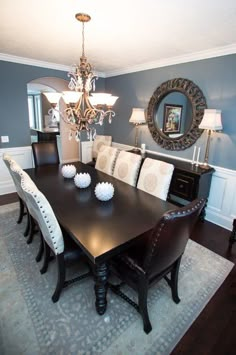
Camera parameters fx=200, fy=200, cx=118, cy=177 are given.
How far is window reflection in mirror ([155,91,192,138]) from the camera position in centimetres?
318

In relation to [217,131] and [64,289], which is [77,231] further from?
[217,131]

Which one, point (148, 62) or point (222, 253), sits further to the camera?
point (148, 62)

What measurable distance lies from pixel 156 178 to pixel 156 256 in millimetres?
1119

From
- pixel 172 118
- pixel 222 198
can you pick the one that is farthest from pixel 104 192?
pixel 172 118

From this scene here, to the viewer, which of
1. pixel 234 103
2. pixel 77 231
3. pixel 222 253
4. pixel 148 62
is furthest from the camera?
pixel 148 62

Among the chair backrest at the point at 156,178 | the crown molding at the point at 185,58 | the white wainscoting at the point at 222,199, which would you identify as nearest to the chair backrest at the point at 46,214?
the chair backrest at the point at 156,178

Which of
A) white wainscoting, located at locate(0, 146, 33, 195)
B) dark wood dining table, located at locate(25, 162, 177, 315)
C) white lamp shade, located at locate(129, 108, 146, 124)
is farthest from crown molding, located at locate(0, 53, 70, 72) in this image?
dark wood dining table, located at locate(25, 162, 177, 315)

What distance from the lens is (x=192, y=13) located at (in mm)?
1779

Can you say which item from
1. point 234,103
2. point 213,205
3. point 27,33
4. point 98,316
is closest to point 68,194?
point 98,316

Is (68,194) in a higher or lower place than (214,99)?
lower

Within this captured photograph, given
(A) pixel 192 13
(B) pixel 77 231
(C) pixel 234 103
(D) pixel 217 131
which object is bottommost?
(B) pixel 77 231

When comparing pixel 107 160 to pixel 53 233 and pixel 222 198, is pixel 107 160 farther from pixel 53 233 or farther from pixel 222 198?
pixel 222 198

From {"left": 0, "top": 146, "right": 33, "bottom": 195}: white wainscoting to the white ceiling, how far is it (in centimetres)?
158

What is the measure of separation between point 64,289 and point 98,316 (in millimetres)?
417
